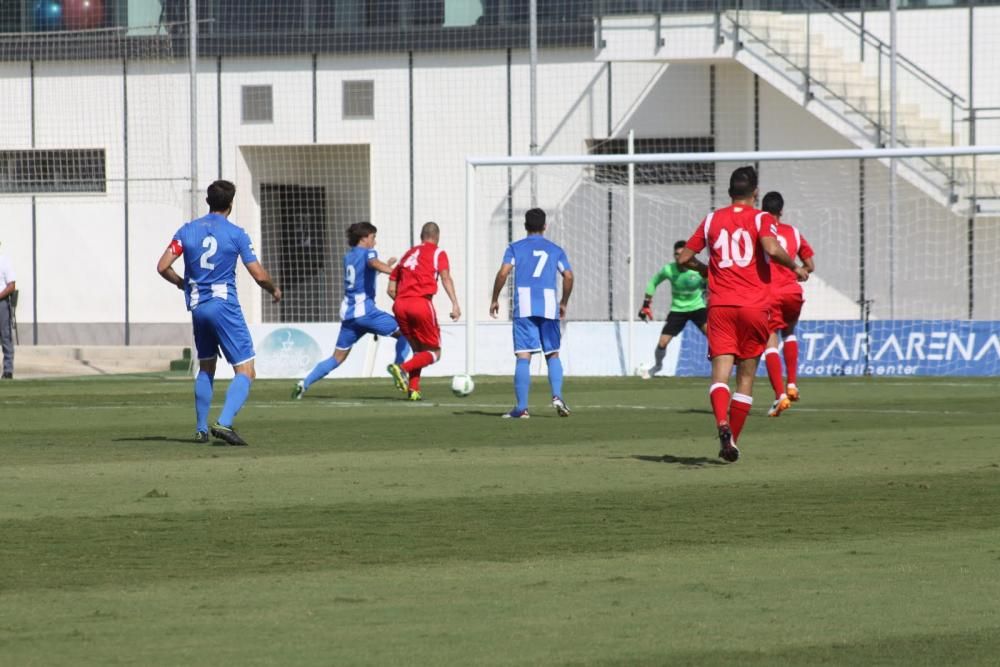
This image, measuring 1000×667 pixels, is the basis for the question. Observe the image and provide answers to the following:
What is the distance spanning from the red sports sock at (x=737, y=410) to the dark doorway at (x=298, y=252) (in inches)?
706

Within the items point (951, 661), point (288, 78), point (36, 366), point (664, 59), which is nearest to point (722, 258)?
point (951, 661)

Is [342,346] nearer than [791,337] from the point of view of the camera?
No

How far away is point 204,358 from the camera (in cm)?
1325

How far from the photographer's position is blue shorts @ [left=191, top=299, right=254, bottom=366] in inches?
505

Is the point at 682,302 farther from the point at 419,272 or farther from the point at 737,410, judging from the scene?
the point at 737,410

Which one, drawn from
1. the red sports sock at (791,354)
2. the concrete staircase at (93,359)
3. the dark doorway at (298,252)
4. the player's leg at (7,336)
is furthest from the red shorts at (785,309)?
the concrete staircase at (93,359)

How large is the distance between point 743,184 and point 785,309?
180 inches

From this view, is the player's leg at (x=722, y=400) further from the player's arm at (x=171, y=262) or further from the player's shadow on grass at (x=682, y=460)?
the player's arm at (x=171, y=262)

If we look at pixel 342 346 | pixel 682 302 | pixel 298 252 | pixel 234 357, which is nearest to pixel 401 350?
pixel 342 346

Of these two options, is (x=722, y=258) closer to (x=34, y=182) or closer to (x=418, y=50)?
(x=418, y=50)

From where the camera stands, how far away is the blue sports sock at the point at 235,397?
1281 centimetres

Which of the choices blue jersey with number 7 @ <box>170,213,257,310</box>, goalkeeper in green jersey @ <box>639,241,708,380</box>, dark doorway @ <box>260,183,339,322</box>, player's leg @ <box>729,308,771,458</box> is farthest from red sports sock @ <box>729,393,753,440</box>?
dark doorway @ <box>260,183,339,322</box>

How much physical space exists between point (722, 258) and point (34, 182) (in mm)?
24482

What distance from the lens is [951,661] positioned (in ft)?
17.6
